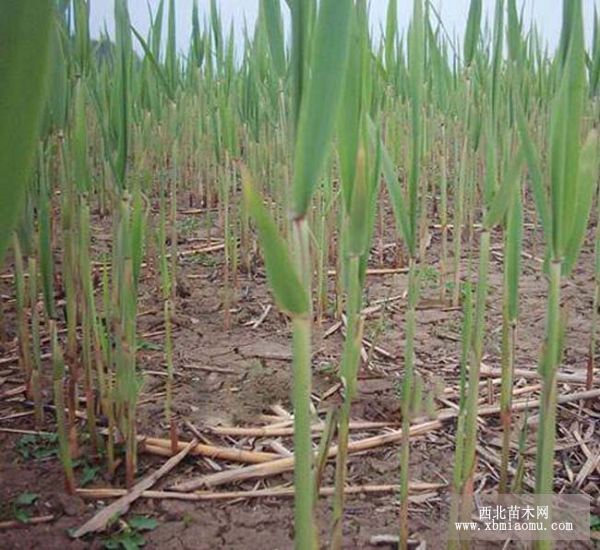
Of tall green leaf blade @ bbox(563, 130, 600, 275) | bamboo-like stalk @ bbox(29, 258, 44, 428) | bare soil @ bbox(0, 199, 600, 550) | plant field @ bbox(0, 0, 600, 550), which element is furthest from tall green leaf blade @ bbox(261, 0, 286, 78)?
bamboo-like stalk @ bbox(29, 258, 44, 428)

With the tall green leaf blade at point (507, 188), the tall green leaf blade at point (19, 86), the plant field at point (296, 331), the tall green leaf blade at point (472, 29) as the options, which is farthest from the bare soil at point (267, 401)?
the tall green leaf blade at point (19, 86)

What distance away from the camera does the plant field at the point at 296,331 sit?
375 mm

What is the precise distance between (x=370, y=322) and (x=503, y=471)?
65cm

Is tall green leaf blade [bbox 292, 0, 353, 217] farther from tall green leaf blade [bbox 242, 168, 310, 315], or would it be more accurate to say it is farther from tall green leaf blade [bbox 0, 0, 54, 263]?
tall green leaf blade [bbox 0, 0, 54, 263]

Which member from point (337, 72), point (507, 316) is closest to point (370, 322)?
point (507, 316)

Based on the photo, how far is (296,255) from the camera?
37 cm

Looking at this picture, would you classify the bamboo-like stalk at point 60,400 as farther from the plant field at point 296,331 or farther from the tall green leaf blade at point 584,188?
the tall green leaf blade at point 584,188

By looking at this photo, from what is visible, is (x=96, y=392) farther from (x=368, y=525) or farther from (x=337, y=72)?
(x=337, y=72)

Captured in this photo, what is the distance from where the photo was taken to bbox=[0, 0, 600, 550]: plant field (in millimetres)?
375

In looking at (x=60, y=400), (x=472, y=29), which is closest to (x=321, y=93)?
(x=60, y=400)

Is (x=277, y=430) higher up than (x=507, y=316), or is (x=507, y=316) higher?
(x=507, y=316)

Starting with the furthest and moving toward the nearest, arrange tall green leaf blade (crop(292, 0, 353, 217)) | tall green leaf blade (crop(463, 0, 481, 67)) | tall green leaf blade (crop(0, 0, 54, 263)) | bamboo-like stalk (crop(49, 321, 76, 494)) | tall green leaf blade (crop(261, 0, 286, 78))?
tall green leaf blade (crop(463, 0, 481, 67)) < bamboo-like stalk (crop(49, 321, 76, 494)) < tall green leaf blade (crop(261, 0, 286, 78)) < tall green leaf blade (crop(292, 0, 353, 217)) < tall green leaf blade (crop(0, 0, 54, 263))

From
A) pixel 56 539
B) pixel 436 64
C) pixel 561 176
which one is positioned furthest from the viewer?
pixel 436 64

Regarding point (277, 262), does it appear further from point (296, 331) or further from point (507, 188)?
point (507, 188)
